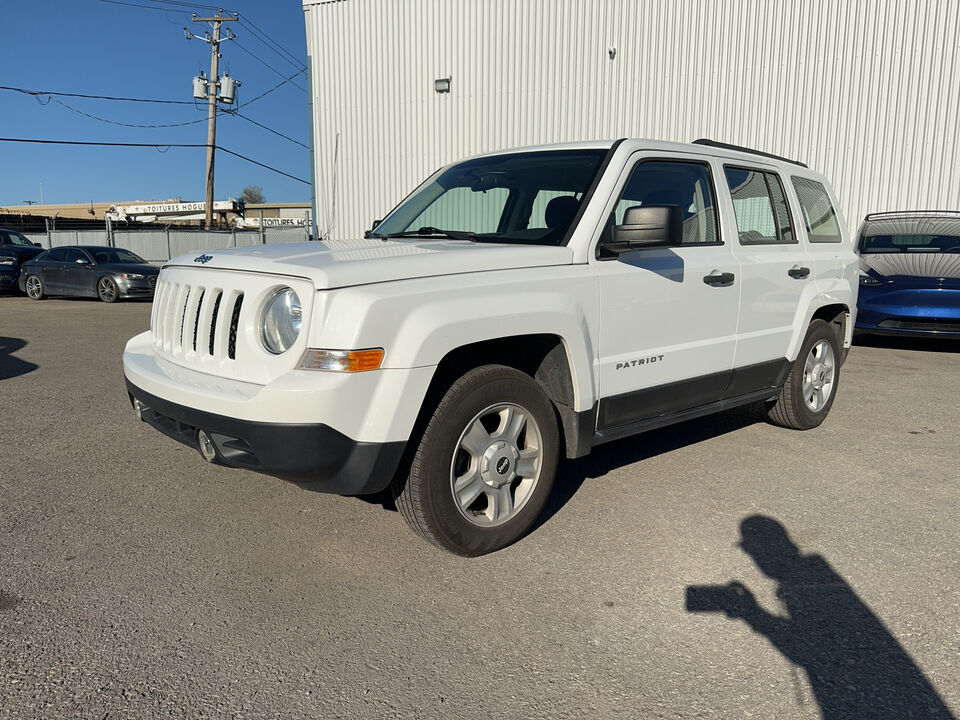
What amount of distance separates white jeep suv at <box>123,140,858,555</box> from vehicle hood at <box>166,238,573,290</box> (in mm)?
11

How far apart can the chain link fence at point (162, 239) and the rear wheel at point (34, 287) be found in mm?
9179

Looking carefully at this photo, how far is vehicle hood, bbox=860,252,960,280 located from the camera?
348 inches

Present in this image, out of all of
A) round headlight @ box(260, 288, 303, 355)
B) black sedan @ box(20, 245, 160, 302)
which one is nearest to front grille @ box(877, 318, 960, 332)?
round headlight @ box(260, 288, 303, 355)

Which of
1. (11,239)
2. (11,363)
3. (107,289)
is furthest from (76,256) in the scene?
(11,363)

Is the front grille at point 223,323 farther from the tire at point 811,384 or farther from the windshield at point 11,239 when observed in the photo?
the windshield at point 11,239

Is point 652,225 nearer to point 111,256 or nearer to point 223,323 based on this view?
point 223,323

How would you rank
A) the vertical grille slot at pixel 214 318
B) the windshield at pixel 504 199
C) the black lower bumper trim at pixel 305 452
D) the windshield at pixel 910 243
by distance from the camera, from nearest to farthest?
the black lower bumper trim at pixel 305 452, the vertical grille slot at pixel 214 318, the windshield at pixel 504 199, the windshield at pixel 910 243

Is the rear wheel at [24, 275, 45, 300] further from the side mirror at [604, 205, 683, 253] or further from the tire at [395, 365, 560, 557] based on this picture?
the side mirror at [604, 205, 683, 253]

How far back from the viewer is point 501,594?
9.88 ft

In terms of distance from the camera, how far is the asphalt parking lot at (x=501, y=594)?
2.37 metres

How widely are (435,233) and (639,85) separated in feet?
36.5

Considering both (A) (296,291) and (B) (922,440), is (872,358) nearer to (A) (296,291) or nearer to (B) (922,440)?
(B) (922,440)

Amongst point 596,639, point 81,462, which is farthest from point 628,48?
point 596,639

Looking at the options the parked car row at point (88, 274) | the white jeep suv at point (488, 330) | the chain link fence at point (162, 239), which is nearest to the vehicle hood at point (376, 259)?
the white jeep suv at point (488, 330)
